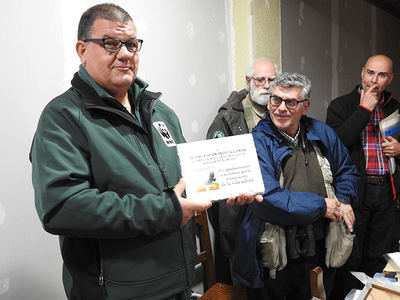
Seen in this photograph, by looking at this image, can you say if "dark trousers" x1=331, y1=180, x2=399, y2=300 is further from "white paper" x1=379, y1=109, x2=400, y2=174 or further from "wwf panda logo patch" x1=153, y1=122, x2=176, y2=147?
"wwf panda logo patch" x1=153, y1=122, x2=176, y2=147

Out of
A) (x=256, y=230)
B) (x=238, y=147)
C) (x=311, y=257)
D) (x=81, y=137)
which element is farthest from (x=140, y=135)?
(x=311, y=257)

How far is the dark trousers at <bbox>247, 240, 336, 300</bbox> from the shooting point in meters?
1.73

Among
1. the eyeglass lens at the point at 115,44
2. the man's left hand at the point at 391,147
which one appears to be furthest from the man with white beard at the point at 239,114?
the eyeglass lens at the point at 115,44

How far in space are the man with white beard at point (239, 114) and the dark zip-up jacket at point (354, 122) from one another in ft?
1.78

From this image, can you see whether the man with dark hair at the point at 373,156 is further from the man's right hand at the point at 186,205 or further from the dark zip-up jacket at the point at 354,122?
the man's right hand at the point at 186,205

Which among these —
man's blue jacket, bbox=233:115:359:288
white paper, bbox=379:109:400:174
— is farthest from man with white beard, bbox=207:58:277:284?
white paper, bbox=379:109:400:174

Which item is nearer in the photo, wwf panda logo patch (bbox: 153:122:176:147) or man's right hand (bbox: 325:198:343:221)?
wwf panda logo patch (bbox: 153:122:176:147)

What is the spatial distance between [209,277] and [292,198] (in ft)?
2.69

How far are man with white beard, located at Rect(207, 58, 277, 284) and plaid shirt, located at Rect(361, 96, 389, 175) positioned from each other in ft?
2.53

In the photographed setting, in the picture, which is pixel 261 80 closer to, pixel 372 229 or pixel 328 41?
pixel 372 229

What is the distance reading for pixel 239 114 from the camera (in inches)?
86.7

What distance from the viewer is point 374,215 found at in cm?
246

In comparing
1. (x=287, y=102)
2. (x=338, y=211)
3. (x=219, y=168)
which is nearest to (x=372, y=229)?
(x=338, y=211)

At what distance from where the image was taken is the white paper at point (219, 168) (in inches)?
43.6
